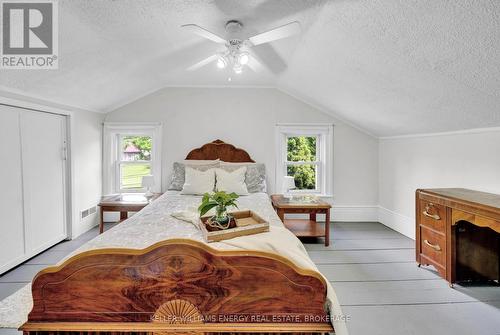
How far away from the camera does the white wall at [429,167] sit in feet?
8.55

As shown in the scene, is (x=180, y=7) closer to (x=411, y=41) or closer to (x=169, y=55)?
(x=169, y=55)

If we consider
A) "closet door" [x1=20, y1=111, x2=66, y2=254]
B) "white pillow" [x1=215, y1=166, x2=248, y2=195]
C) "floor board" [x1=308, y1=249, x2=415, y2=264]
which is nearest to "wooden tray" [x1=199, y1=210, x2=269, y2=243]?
"floor board" [x1=308, y1=249, x2=415, y2=264]

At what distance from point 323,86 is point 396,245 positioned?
7.63ft

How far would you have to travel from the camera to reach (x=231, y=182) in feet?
12.5

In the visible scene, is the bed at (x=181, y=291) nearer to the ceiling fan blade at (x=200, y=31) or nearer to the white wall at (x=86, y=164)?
the ceiling fan blade at (x=200, y=31)

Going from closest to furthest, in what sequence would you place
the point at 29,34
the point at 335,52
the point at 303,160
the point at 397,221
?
the point at 29,34 → the point at 335,52 → the point at 397,221 → the point at 303,160

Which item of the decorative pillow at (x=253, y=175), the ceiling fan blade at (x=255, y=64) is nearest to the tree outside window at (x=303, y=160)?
the decorative pillow at (x=253, y=175)

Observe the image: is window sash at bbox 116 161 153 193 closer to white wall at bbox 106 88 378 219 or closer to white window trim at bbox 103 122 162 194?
white window trim at bbox 103 122 162 194

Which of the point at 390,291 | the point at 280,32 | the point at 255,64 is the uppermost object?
the point at 255,64

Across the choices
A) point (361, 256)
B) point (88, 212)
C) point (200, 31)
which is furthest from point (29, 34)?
point (361, 256)

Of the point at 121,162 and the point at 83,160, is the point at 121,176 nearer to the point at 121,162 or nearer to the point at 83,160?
the point at 121,162

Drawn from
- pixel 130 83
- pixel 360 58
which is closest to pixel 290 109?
pixel 360 58

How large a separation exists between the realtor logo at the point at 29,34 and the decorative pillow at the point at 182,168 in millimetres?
2068

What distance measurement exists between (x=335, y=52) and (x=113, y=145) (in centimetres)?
387
